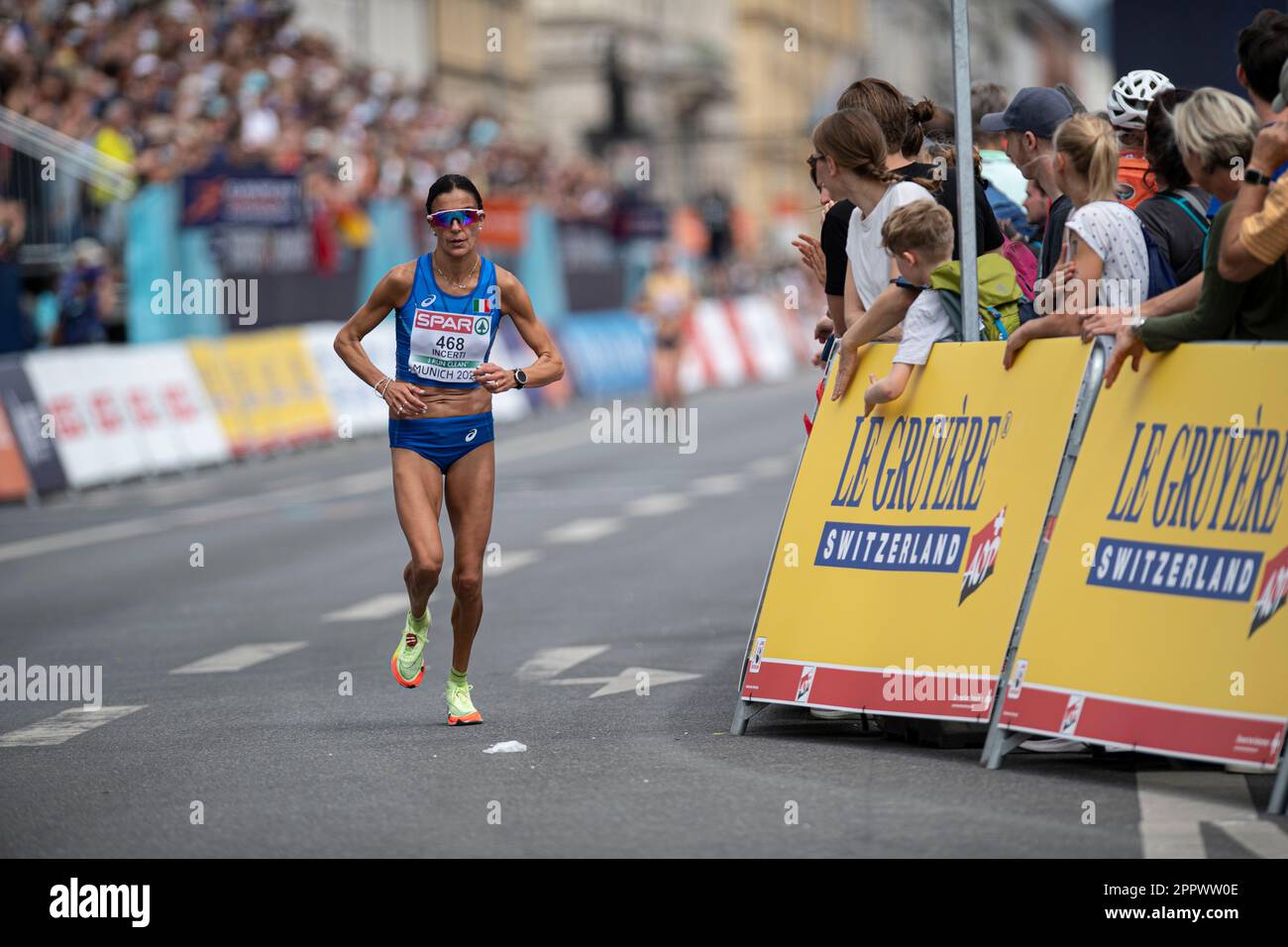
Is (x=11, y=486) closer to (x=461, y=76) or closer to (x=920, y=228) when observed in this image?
(x=920, y=228)

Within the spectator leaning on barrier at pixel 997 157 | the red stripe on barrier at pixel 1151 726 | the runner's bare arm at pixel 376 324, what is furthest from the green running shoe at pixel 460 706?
the spectator leaning on barrier at pixel 997 157

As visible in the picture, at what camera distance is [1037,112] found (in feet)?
29.0

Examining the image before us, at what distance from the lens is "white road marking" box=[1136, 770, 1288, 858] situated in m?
6.06

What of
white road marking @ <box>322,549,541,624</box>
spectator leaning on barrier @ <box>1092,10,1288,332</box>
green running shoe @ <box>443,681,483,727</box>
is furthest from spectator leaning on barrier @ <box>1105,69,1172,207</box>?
white road marking @ <box>322,549,541,624</box>

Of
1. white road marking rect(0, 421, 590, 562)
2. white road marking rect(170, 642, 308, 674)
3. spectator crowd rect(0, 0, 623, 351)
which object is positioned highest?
spectator crowd rect(0, 0, 623, 351)

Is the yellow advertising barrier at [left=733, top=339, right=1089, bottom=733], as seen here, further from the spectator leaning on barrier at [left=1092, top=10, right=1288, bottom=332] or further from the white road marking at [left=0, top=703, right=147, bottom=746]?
the white road marking at [left=0, top=703, right=147, bottom=746]

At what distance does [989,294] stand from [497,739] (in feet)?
7.65

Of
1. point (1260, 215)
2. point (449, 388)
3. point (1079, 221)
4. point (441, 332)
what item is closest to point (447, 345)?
point (441, 332)

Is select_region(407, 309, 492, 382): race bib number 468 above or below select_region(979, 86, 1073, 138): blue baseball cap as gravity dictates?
below

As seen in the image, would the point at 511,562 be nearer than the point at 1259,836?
No

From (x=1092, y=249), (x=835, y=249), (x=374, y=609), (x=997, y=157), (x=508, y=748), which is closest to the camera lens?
(x=1092, y=249)

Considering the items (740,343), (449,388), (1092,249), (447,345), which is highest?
(1092,249)

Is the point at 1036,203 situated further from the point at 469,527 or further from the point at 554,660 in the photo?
the point at 554,660

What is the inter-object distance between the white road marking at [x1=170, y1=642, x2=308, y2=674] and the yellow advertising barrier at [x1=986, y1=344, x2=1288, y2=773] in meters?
4.87
